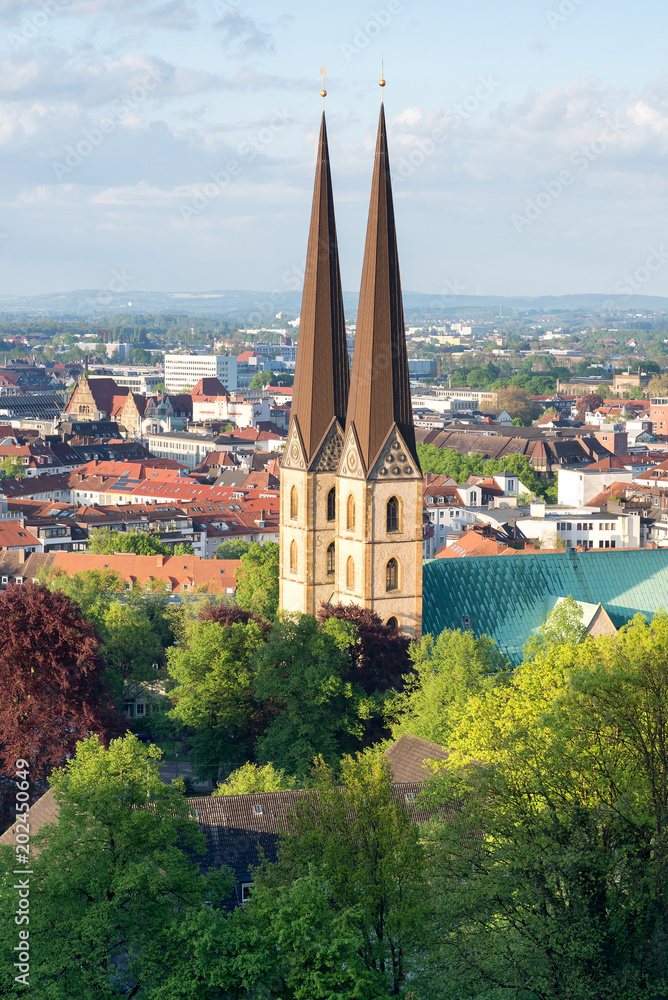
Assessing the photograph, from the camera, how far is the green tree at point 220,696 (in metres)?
58.4

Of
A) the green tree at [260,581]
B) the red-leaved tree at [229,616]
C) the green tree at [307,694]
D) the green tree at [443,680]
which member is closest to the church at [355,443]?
the red-leaved tree at [229,616]

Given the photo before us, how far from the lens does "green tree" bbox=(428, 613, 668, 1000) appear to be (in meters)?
28.8

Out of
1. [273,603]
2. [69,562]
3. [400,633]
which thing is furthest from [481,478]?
[400,633]

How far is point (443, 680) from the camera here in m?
54.8

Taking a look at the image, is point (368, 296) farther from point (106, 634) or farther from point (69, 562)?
point (69, 562)

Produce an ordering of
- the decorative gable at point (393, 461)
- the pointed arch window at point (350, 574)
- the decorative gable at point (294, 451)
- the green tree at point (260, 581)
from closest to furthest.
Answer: the decorative gable at point (393, 461) < the pointed arch window at point (350, 574) < the decorative gable at point (294, 451) < the green tree at point (260, 581)

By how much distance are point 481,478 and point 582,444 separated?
34201 millimetres

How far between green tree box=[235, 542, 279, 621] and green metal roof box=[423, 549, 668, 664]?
334 inches

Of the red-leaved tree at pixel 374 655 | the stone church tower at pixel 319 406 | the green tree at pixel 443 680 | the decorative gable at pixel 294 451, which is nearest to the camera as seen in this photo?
the green tree at pixel 443 680

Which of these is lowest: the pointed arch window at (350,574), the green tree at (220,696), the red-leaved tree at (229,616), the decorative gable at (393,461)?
the green tree at (220,696)

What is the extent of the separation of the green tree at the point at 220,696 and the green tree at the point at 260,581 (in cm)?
895

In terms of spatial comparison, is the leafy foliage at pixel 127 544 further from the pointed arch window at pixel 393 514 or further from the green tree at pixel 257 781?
the green tree at pixel 257 781

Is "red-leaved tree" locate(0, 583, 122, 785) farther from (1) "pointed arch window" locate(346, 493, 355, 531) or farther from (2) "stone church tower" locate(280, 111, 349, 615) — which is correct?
(1) "pointed arch window" locate(346, 493, 355, 531)

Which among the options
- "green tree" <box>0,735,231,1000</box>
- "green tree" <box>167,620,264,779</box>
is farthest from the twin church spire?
"green tree" <box>0,735,231,1000</box>
